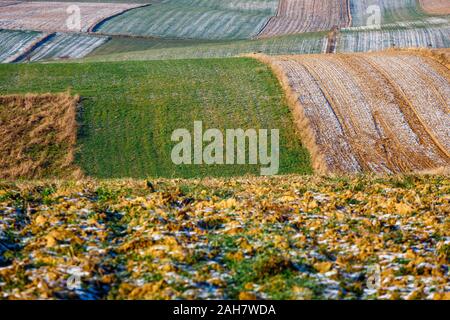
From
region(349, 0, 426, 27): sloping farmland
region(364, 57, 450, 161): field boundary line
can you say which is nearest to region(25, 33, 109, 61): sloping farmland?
region(349, 0, 426, 27): sloping farmland

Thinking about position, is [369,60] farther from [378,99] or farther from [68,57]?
[68,57]

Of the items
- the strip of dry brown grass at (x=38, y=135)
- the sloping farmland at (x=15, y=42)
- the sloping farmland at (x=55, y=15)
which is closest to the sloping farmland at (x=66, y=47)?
the sloping farmland at (x=15, y=42)

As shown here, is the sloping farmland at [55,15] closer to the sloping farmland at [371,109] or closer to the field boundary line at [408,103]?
the sloping farmland at [371,109]

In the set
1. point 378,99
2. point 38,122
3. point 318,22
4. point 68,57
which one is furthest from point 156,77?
point 318,22

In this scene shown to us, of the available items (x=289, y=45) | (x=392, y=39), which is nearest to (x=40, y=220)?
(x=289, y=45)

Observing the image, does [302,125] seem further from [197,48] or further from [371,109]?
[197,48]
